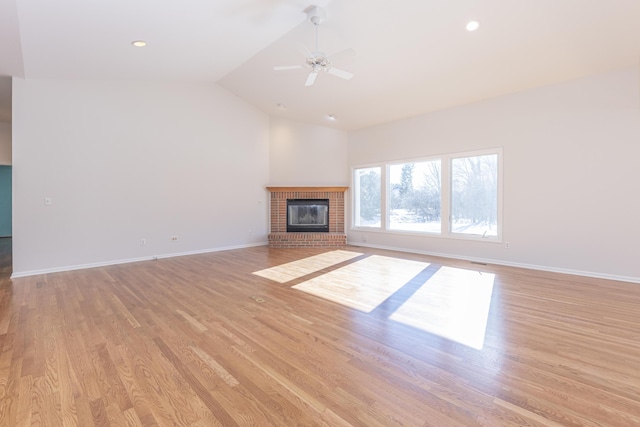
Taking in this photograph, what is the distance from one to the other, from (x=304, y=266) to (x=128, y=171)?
3.69m

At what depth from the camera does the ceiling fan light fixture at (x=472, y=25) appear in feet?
11.7

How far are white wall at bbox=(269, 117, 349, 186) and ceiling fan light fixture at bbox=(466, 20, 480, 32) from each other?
435 cm

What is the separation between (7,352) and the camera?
2260 millimetres

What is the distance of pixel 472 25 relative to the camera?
11.8 ft

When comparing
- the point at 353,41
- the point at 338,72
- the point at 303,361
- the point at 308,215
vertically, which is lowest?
the point at 303,361

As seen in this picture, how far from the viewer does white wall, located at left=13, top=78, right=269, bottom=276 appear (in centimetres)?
467

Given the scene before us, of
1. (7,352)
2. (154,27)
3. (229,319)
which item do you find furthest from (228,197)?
(7,352)

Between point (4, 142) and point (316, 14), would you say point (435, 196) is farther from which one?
point (4, 142)

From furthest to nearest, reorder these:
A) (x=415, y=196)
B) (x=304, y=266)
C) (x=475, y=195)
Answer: (x=415, y=196)
(x=475, y=195)
(x=304, y=266)

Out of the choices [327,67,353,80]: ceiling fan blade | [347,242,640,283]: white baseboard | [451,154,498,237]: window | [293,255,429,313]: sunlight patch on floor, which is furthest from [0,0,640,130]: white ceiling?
[293,255,429,313]: sunlight patch on floor

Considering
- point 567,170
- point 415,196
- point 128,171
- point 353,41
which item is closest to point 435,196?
point 415,196

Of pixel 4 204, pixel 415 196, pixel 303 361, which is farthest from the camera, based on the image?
pixel 4 204

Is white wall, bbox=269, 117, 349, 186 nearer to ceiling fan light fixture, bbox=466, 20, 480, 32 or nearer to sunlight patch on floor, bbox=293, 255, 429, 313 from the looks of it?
sunlight patch on floor, bbox=293, 255, 429, 313

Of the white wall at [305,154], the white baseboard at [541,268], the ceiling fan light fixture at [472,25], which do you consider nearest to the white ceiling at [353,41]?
the ceiling fan light fixture at [472,25]
